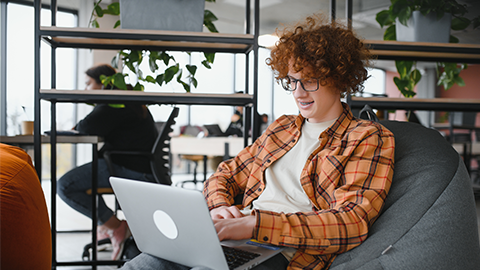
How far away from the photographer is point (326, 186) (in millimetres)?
1028

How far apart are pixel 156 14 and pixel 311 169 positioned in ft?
3.36

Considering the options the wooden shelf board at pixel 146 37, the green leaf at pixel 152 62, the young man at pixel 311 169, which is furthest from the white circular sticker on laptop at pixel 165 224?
the green leaf at pixel 152 62

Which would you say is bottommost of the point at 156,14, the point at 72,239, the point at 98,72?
the point at 72,239

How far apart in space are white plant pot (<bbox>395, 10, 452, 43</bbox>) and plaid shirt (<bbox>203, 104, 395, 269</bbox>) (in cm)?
92

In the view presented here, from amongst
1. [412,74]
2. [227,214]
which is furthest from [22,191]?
[412,74]

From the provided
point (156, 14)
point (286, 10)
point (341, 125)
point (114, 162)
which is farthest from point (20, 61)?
point (341, 125)

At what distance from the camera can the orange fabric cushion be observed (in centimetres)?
82

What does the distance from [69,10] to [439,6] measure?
526 centimetres

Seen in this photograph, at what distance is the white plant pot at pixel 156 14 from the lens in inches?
64.2

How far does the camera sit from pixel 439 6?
1807 millimetres

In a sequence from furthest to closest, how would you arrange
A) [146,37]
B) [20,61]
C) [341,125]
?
[20,61] → [146,37] → [341,125]

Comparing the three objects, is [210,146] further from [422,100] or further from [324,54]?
[324,54]

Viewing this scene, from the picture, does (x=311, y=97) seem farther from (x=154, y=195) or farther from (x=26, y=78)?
(x=26, y=78)

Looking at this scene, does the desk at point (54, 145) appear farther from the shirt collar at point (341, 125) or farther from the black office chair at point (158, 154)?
the shirt collar at point (341, 125)
